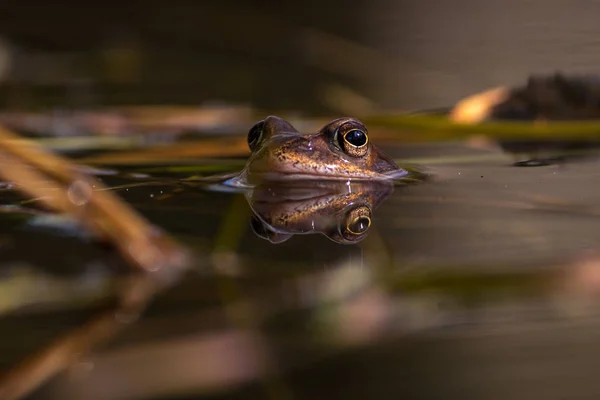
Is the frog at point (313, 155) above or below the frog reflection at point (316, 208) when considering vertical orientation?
above

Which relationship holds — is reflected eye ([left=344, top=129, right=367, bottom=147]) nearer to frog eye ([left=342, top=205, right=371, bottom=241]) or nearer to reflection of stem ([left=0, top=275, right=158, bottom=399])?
frog eye ([left=342, top=205, right=371, bottom=241])

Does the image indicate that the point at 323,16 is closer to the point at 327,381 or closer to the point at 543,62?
the point at 543,62

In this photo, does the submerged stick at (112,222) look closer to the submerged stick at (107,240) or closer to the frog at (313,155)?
the submerged stick at (107,240)

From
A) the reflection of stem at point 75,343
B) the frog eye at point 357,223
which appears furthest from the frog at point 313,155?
the reflection of stem at point 75,343

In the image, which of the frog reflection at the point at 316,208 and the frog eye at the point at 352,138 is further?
the frog eye at the point at 352,138

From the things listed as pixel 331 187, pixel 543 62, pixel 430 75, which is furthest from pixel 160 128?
pixel 543 62

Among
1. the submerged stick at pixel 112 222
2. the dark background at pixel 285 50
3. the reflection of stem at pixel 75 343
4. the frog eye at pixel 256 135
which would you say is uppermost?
the dark background at pixel 285 50
